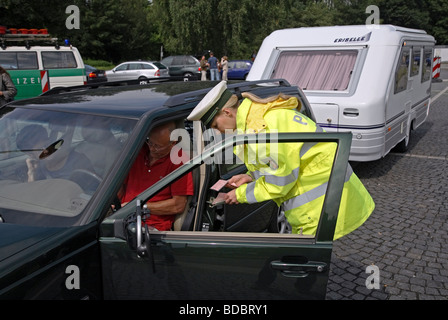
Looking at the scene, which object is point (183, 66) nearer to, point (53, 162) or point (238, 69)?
point (238, 69)

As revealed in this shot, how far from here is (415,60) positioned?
7957 mm

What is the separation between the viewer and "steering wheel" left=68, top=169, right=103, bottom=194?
7.14 feet

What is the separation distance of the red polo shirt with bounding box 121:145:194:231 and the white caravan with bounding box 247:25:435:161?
4143 millimetres

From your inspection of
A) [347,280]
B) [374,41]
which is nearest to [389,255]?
[347,280]

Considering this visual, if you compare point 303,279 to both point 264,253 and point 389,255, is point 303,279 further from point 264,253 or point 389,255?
point 389,255

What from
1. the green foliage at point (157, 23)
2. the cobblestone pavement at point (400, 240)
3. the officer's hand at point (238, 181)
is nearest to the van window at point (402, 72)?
the cobblestone pavement at point (400, 240)

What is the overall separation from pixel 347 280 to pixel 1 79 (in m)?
6.84

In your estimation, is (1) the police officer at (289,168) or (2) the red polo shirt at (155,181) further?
(2) the red polo shirt at (155,181)

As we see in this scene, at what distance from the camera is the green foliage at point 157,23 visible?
29.7 meters

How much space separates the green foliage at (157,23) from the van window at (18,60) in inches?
620

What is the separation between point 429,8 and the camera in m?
63.7

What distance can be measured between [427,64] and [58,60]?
1085cm

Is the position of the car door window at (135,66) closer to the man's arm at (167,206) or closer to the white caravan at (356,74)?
the white caravan at (356,74)

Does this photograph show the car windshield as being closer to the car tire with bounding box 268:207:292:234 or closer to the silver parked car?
the car tire with bounding box 268:207:292:234
